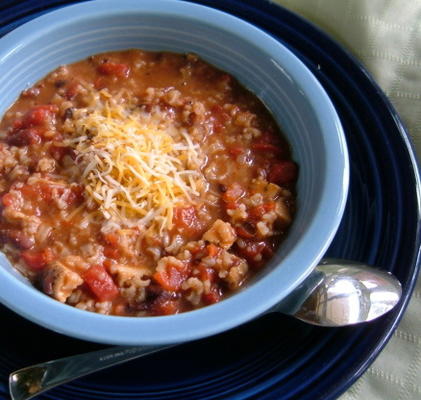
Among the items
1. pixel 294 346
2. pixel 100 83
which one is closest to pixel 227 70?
pixel 100 83

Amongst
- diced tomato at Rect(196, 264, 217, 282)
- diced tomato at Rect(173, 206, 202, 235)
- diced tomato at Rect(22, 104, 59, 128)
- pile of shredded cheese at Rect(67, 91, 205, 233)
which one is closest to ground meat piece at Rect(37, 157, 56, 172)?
pile of shredded cheese at Rect(67, 91, 205, 233)

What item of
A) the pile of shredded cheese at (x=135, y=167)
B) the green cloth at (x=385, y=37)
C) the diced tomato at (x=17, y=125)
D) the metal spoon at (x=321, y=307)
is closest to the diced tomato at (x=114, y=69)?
the pile of shredded cheese at (x=135, y=167)

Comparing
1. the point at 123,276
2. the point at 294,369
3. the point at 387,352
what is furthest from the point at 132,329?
the point at 387,352

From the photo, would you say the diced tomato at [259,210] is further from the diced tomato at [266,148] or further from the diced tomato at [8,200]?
the diced tomato at [8,200]

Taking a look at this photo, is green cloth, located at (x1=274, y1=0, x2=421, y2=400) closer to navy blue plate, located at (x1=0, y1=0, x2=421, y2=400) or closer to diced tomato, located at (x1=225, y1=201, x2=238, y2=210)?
navy blue plate, located at (x1=0, y1=0, x2=421, y2=400)

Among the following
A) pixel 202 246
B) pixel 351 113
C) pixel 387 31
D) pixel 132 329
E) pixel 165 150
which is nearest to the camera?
pixel 132 329

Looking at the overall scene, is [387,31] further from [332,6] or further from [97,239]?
[97,239]
